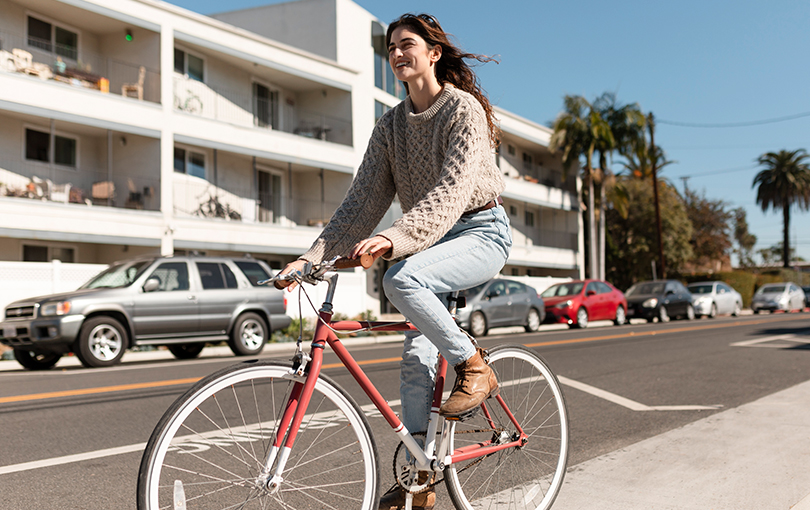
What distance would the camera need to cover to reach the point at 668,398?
6.82m

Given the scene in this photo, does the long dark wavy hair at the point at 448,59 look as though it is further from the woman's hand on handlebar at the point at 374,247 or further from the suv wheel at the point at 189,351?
the suv wheel at the point at 189,351

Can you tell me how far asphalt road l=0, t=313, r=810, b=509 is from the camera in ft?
13.3

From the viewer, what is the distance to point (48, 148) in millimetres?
21406

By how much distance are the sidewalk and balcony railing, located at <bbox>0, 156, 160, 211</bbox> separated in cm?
1927

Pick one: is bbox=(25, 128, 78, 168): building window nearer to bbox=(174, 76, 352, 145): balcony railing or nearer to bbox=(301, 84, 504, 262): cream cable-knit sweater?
bbox=(174, 76, 352, 145): balcony railing

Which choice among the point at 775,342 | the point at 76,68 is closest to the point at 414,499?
the point at 775,342

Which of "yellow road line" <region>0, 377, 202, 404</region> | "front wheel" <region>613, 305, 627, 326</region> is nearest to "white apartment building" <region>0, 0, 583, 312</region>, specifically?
"front wheel" <region>613, 305, 627, 326</region>

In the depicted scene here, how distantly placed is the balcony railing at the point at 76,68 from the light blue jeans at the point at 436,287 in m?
20.4

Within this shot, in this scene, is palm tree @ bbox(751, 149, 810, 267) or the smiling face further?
palm tree @ bbox(751, 149, 810, 267)

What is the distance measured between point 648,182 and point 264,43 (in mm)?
30515

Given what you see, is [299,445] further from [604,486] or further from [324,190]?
[324,190]

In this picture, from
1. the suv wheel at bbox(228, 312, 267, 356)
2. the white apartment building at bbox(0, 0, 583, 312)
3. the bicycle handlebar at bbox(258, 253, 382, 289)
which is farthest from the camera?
the white apartment building at bbox(0, 0, 583, 312)

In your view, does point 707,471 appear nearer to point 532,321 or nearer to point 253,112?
point 532,321

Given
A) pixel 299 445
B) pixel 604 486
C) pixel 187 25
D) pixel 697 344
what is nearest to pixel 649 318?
pixel 697 344
